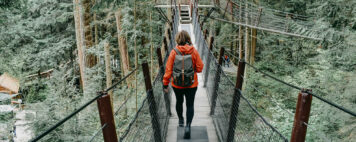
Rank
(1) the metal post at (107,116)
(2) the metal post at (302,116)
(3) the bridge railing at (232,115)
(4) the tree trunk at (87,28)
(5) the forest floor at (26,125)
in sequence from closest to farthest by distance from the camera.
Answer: (2) the metal post at (302,116) → (1) the metal post at (107,116) → (3) the bridge railing at (232,115) → (5) the forest floor at (26,125) → (4) the tree trunk at (87,28)

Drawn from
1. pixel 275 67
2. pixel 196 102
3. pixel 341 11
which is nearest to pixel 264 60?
pixel 275 67

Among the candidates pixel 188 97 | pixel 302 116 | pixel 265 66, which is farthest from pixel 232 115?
pixel 265 66

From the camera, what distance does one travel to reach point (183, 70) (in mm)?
2246

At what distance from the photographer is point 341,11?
538cm

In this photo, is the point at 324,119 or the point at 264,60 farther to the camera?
the point at 264,60

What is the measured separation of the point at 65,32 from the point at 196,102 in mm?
12872

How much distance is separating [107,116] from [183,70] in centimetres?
115

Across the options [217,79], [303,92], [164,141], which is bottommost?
[164,141]

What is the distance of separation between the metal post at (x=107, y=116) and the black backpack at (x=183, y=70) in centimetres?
110

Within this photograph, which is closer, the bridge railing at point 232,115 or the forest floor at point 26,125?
the bridge railing at point 232,115

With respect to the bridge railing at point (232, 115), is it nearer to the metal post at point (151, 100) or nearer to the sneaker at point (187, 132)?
the sneaker at point (187, 132)

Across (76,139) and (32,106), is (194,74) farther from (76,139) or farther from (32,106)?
(32,106)

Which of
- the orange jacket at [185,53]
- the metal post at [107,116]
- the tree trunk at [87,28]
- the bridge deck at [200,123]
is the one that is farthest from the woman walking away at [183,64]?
the tree trunk at [87,28]

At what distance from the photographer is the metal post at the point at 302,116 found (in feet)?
3.48
